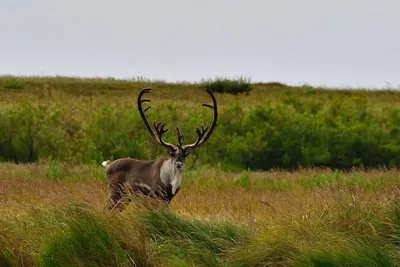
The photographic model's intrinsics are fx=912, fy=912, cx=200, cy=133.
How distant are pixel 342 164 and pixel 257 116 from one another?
357 cm

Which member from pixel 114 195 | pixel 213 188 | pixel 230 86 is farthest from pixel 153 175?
pixel 230 86

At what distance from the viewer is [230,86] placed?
49.6 metres

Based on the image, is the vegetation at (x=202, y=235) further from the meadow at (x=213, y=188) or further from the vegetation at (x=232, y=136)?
the vegetation at (x=232, y=136)

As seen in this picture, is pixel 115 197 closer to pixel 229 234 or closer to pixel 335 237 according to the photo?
pixel 229 234

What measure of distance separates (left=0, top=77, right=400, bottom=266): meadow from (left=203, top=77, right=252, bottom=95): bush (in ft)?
4.10

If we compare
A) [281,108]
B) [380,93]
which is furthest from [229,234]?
[380,93]

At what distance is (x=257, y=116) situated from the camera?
31.1m

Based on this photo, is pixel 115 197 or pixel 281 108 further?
pixel 281 108

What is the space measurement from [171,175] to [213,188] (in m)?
6.45

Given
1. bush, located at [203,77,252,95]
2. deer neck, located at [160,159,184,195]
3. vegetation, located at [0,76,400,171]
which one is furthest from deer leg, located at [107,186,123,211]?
bush, located at [203,77,252,95]

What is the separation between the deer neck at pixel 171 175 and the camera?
41.2 feet

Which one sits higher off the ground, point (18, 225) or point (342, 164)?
point (18, 225)

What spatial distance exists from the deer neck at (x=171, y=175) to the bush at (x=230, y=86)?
1441 inches

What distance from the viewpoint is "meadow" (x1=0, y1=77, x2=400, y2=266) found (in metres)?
10.1
